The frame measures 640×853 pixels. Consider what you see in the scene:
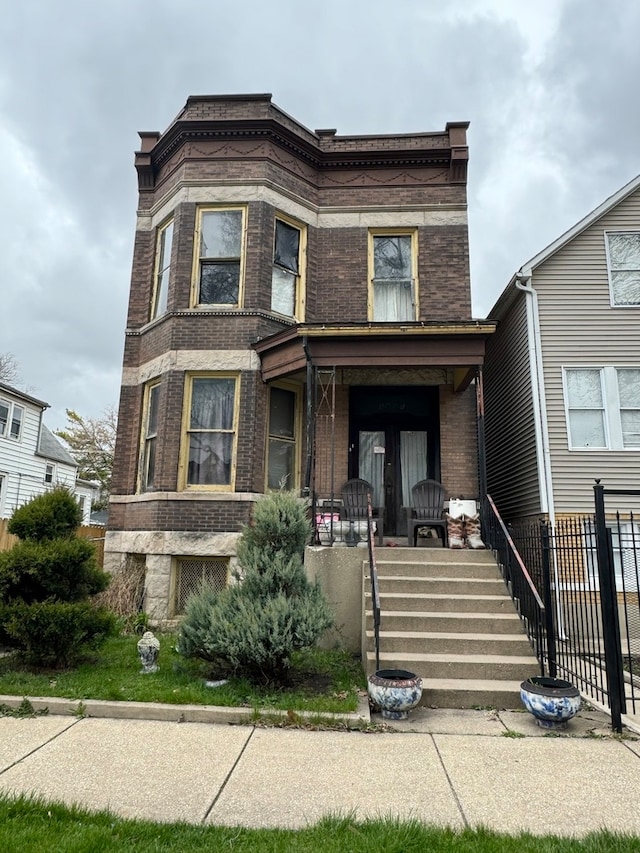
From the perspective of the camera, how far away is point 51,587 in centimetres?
615

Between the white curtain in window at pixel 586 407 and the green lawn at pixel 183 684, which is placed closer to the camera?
the green lawn at pixel 183 684

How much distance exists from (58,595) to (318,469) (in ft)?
16.3

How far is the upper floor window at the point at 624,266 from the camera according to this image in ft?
35.2

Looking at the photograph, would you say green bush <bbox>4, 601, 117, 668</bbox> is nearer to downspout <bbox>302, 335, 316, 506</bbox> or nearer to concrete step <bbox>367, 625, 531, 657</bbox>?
concrete step <bbox>367, 625, 531, 657</bbox>

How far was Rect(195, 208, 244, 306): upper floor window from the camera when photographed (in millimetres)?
10523

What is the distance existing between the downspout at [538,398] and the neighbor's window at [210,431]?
5.38m

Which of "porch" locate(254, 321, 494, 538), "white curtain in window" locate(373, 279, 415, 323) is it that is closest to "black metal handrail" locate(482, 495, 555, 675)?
"porch" locate(254, 321, 494, 538)

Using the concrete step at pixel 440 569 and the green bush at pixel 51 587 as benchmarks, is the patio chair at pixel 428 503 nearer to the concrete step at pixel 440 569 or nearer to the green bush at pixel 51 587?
the concrete step at pixel 440 569

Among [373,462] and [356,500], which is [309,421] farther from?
[373,462]

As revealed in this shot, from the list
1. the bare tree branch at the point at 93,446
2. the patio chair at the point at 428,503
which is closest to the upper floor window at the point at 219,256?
the patio chair at the point at 428,503

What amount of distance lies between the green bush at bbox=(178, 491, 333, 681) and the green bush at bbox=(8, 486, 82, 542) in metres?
1.89

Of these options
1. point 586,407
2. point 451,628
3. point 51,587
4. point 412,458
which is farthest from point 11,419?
point 451,628

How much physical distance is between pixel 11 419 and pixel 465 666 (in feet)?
66.2

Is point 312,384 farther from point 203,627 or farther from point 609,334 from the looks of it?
point 609,334
